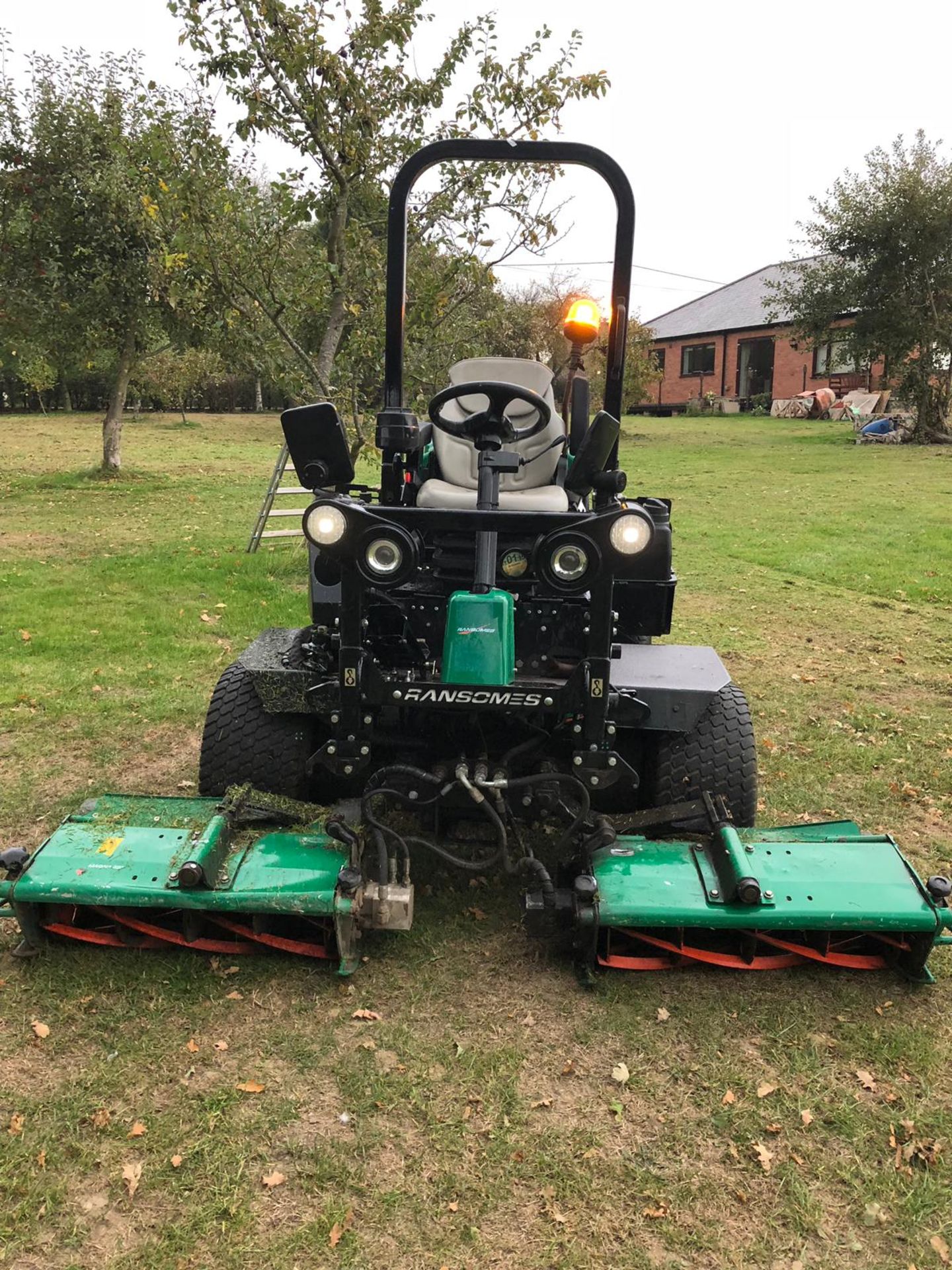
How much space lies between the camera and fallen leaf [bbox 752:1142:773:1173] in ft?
7.06

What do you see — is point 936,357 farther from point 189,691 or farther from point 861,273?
point 189,691

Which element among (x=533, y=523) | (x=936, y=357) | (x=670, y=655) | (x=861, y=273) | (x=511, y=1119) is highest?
(x=861, y=273)

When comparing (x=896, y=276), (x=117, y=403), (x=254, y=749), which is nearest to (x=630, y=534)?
(x=254, y=749)

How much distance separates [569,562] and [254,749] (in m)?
1.41

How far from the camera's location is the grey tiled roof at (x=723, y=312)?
32.6 meters

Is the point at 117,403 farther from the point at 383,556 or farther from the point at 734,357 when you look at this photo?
the point at 734,357

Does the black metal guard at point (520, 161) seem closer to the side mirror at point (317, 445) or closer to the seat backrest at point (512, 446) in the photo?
the seat backrest at point (512, 446)

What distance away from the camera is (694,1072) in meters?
2.43

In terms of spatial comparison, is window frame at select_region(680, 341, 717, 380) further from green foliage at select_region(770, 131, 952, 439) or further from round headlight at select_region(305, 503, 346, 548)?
round headlight at select_region(305, 503, 346, 548)

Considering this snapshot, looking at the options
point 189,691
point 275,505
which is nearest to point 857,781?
point 189,691

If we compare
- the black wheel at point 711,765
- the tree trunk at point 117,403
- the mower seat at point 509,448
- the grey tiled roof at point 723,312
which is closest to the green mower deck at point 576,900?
the black wheel at point 711,765

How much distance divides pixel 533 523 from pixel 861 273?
20.5 metres

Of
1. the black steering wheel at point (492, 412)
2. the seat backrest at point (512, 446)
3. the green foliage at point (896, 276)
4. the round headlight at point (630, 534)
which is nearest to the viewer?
the round headlight at point (630, 534)

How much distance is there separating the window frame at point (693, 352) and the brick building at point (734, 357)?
0.02m
